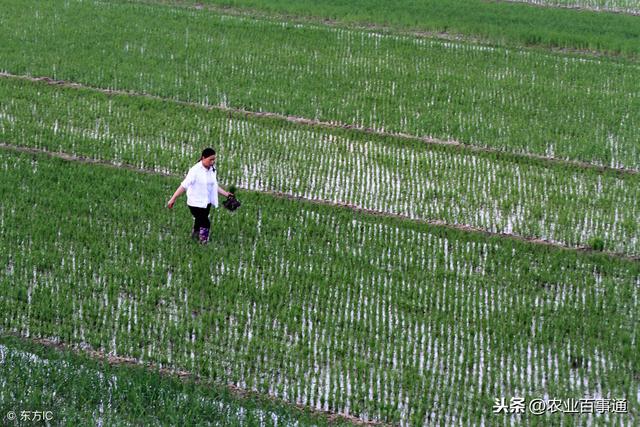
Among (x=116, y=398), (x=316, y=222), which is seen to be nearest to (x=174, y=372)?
(x=116, y=398)

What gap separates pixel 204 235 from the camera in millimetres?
11211

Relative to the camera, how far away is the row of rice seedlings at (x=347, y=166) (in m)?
12.4

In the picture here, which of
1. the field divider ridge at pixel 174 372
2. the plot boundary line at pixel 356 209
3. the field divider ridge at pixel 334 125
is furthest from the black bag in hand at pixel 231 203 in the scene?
the field divider ridge at pixel 334 125

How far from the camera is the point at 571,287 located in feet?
35.8

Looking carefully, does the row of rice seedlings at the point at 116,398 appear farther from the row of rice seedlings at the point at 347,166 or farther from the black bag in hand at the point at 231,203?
the row of rice seedlings at the point at 347,166

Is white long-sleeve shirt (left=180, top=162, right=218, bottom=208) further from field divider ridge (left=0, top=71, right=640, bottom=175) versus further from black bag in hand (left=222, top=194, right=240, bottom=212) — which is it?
field divider ridge (left=0, top=71, right=640, bottom=175)

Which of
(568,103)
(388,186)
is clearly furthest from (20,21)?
(568,103)

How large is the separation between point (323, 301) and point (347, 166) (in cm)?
340

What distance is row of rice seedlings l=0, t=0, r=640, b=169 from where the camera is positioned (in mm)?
14578

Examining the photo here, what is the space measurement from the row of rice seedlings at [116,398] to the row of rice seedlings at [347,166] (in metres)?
4.10

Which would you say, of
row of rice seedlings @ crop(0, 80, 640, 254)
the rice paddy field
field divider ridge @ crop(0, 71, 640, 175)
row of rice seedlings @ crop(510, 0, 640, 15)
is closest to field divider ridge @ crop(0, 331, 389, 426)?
the rice paddy field

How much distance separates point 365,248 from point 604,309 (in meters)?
2.50

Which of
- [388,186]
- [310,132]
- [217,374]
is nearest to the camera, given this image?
[217,374]

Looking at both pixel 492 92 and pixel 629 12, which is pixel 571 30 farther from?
pixel 492 92
